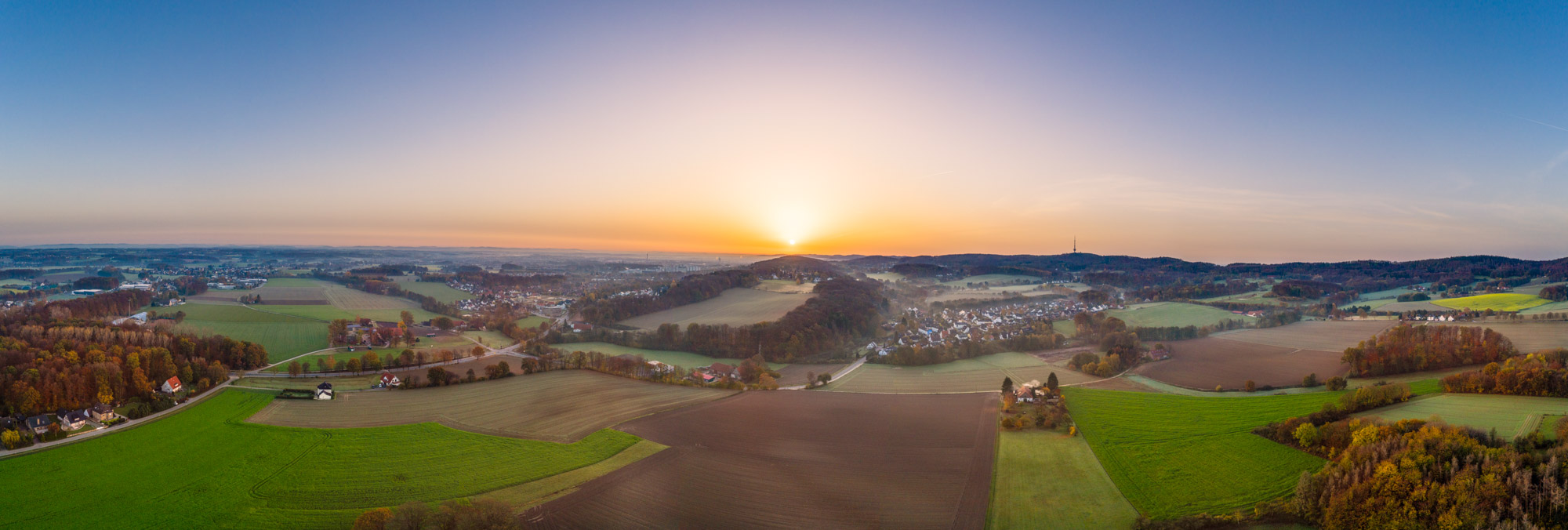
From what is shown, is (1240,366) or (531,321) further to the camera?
(531,321)

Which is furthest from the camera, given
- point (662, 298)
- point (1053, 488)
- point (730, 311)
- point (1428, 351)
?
point (662, 298)

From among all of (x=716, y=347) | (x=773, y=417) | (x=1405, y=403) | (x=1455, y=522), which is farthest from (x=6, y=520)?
(x=1405, y=403)

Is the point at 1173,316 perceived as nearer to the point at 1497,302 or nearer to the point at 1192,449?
the point at 1497,302

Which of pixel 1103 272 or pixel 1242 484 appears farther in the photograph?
pixel 1103 272

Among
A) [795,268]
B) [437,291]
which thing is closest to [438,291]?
[437,291]

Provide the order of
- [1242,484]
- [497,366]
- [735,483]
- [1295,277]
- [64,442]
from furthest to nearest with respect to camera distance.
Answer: [1295,277] < [497,366] < [64,442] < [735,483] < [1242,484]

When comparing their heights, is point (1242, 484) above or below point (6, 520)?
above

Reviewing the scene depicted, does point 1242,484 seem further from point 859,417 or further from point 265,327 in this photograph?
point 265,327

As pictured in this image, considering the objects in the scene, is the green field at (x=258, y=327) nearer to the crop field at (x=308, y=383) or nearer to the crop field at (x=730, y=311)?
the crop field at (x=308, y=383)
